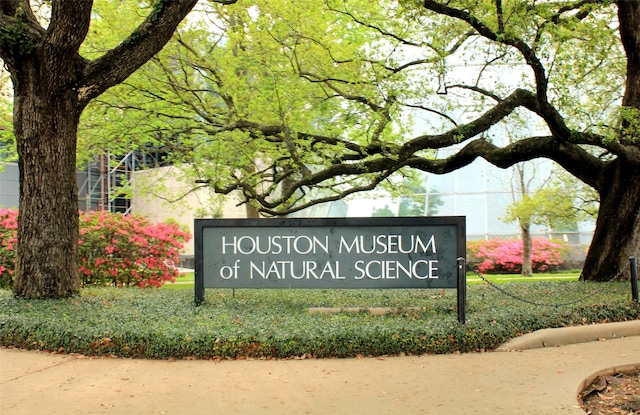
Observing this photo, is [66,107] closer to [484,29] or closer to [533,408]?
[484,29]

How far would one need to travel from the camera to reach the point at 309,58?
13.7 m

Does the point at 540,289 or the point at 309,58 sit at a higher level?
the point at 309,58

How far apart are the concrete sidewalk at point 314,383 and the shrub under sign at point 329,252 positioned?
176cm

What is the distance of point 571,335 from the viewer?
7.63 m

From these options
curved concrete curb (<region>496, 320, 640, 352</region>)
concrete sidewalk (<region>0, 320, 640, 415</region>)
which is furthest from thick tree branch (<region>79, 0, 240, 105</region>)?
curved concrete curb (<region>496, 320, 640, 352</region>)

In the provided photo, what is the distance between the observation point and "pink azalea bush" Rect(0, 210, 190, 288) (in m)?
13.3

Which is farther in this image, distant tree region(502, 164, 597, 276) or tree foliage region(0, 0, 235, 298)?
distant tree region(502, 164, 597, 276)

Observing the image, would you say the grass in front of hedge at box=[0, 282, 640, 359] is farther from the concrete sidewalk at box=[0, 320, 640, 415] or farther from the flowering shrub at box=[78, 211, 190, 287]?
the flowering shrub at box=[78, 211, 190, 287]

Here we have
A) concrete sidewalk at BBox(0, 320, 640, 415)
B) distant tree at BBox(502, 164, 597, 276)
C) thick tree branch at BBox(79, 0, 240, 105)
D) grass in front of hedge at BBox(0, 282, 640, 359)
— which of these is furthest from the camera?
distant tree at BBox(502, 164, 597, 276)

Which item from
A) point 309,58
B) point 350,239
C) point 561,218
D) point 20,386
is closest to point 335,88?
point 309,58

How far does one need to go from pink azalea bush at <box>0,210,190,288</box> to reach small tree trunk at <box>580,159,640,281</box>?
9.64 m

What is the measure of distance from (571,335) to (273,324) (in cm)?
377

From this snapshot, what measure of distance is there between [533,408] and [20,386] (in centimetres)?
460

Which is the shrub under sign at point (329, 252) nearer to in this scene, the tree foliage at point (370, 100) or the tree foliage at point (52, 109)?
the tree foliage at point (52, 109)
